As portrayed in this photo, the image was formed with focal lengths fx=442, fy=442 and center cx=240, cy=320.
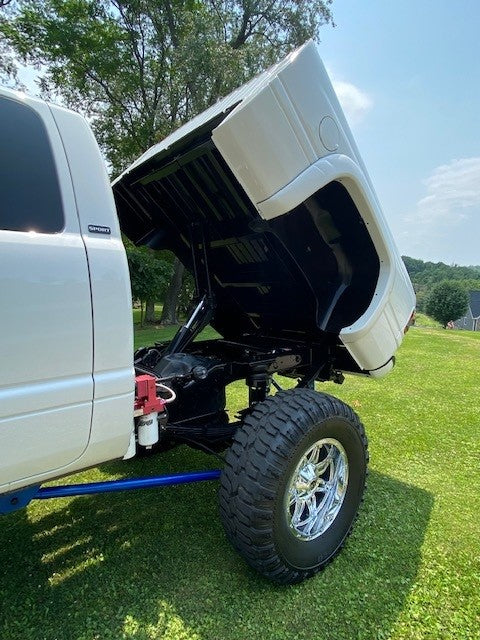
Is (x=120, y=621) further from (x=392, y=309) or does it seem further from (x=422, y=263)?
(x=422, y=263)

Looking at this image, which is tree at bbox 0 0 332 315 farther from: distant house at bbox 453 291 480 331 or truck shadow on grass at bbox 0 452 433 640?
distant house at bbox 453 291 480 331

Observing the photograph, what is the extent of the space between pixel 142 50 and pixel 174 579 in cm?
1950

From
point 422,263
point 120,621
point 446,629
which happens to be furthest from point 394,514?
point 422,263

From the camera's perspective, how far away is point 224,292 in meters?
4.05

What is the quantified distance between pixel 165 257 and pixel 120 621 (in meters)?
17.8

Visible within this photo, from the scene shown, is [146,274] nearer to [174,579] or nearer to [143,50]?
[143,50]

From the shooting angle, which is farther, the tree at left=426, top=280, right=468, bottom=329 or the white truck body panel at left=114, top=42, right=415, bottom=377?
the tree at left=426, top=280, right=468, bottom=329

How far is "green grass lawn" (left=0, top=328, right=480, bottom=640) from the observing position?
214 centimetres

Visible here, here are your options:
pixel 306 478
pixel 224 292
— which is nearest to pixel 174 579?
pixel 306 478

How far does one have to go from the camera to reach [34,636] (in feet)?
6.75

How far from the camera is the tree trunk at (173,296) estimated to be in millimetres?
18766

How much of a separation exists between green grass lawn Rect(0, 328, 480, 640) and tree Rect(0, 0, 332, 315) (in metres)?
14.6

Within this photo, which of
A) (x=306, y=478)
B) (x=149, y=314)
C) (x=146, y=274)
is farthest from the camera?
(x=149, y=314)

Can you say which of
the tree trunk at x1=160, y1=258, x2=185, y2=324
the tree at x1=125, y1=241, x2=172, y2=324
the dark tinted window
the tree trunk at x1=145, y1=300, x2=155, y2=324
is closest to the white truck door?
the dark tinted window
